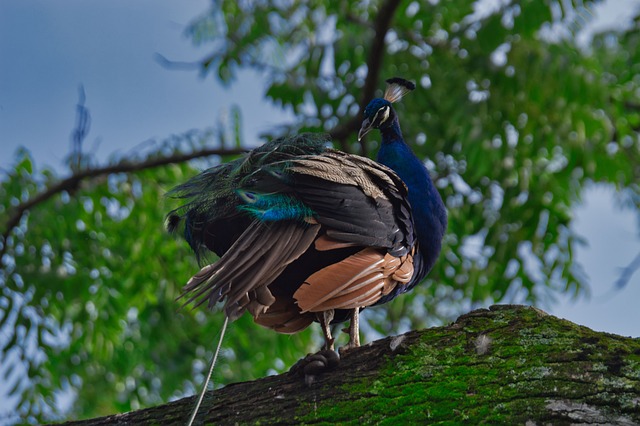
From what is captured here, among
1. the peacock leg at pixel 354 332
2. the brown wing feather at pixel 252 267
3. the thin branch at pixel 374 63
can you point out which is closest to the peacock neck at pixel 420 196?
the peacock leg at pixel 354 332

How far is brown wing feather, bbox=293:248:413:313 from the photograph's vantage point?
109 inches

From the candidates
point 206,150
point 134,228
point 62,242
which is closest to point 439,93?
point 206,150

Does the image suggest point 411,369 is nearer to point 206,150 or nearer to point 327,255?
point 327,255

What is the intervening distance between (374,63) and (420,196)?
215 cm

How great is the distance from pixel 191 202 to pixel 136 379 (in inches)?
223

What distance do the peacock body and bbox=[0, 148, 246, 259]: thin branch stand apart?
2.63 meters

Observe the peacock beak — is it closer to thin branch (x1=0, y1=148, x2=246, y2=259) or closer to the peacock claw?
the peacock claw

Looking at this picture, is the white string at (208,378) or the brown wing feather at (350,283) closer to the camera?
the white string at (208,378)

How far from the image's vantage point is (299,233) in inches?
106

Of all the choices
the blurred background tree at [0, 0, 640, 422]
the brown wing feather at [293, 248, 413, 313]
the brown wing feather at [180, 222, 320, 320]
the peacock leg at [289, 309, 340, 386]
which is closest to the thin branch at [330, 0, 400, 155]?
the blurred background tree at [0, 0, 640, 422]

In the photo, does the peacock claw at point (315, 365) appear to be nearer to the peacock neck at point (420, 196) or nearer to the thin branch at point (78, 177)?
the peacock neck at point (420, 196)

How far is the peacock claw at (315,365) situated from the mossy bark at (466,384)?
0.8 inches

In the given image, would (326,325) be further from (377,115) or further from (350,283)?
(377,115)

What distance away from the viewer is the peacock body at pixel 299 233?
102 inches
